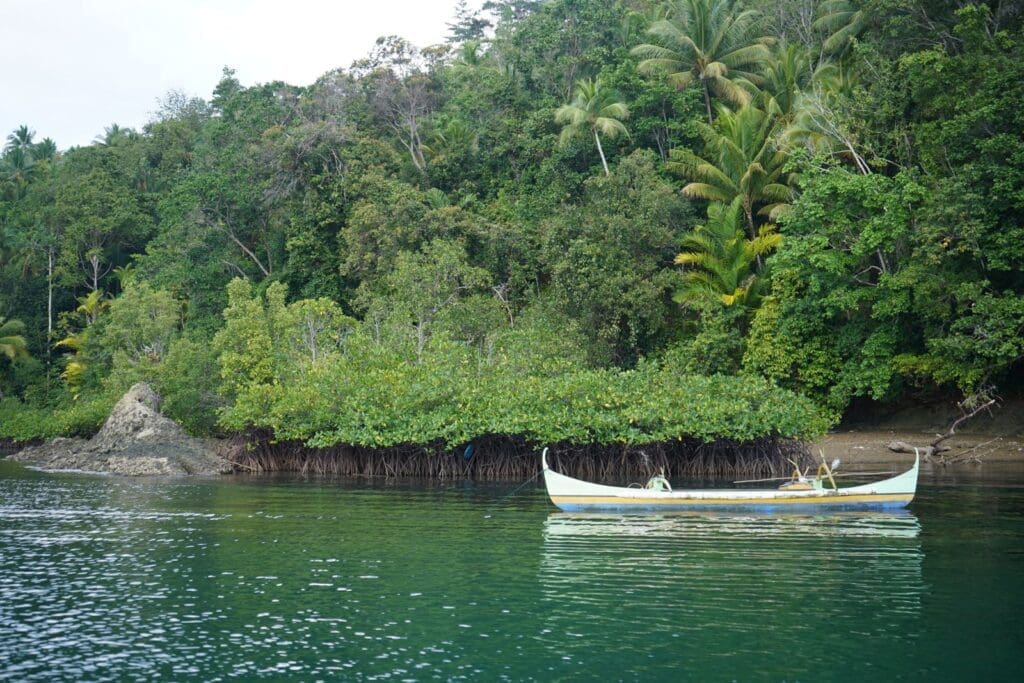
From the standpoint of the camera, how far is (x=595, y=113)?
144ft

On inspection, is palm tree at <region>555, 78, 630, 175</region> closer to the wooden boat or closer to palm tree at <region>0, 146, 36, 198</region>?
the wooden boat

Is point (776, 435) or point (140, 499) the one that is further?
point (776, 435)

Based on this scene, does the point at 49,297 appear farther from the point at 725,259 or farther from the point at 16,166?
the point at 725,259

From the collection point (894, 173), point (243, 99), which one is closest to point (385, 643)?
point (894, 173)

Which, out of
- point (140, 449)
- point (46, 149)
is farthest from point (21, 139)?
point (140, 449)

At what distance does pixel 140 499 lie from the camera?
28.4m

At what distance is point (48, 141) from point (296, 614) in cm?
8001

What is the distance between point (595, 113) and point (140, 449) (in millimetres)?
23486

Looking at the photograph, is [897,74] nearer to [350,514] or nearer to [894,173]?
[894,173]

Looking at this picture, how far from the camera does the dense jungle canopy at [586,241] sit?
102 ft

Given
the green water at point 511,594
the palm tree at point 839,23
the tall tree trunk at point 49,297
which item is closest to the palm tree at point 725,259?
the palm tree at point 839,23

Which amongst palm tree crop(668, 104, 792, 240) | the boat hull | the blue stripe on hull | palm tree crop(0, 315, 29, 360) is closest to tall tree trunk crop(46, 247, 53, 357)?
palm tree crop(0, 315, 29, 360)

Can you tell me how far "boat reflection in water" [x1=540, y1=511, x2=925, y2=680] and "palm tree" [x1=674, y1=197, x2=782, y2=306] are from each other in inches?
696

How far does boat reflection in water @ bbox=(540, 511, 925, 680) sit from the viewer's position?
12.6m
